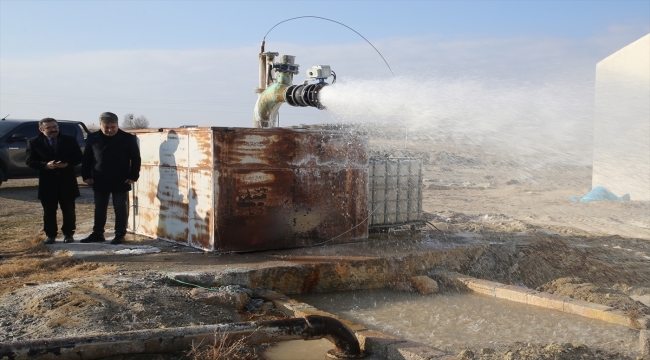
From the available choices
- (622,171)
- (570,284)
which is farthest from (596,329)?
(622,171)

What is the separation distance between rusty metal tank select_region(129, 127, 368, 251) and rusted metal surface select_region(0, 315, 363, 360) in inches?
127

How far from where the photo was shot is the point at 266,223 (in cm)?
809

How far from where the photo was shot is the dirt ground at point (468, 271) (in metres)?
4.96

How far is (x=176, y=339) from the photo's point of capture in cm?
441

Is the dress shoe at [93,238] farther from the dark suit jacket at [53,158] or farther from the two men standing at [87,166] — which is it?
the dark suit jacket at [53,158]

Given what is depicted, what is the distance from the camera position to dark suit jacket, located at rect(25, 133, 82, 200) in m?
8.36

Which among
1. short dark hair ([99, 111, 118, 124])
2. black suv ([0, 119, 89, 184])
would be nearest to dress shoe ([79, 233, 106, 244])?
short dark hair ([99, 111, 118, 124])

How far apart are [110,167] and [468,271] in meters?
5.45

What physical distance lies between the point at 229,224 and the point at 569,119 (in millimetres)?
5240

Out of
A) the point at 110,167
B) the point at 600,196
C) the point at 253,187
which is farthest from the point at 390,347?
the point at 600,196

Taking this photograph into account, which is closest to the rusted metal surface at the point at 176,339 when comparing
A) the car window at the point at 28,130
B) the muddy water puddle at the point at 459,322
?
the muddy water puddle at the point at 459,322

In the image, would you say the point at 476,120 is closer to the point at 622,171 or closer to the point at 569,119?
the point at 569,119

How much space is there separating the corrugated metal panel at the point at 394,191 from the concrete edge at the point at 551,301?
2024mm

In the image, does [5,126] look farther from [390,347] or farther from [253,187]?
[390,347]
